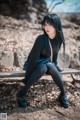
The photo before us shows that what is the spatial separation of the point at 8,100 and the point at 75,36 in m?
2.69

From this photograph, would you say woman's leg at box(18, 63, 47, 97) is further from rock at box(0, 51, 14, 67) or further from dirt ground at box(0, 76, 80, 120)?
rock at box(0, 51, 14, 67)

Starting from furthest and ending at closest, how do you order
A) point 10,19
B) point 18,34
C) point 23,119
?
A: 1. point 10,19
2. point 18,34
3. point 23,119

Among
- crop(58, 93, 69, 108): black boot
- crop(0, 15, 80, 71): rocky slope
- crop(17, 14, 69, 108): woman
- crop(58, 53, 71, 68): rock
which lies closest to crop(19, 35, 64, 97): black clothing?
crop(17, 14, 69, 108): woman

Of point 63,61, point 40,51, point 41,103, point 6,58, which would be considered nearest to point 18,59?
point 6,58

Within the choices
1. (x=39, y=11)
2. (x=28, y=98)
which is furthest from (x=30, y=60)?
(x=39, y=11)

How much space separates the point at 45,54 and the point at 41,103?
626 mm

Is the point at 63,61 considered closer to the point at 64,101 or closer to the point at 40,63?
the point at 64,101

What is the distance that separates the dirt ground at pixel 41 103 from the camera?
13.1ft

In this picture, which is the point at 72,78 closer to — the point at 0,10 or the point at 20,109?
the point at 20,109

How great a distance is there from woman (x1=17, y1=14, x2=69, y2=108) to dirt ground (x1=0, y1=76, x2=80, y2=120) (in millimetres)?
135

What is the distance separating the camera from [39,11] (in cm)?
770

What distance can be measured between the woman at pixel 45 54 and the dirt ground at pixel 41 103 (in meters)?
0.14

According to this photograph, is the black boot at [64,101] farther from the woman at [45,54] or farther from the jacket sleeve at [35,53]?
the jacket sleeve at [35,53]

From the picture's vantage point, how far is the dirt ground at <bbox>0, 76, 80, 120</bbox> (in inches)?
157
